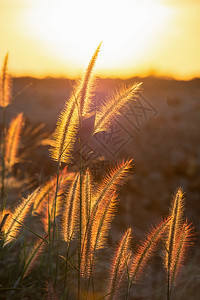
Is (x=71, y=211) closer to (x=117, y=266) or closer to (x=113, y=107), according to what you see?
(x=117, y=266)

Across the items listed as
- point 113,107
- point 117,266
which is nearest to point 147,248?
point 117,266

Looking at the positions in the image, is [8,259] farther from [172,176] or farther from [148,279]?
[172,176]

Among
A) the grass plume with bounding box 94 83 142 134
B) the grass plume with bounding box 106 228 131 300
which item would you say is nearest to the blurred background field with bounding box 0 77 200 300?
the grass plume with bounding box 106 228 131 300

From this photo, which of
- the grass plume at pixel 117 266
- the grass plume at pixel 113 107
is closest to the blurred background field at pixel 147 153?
the grass plume at pixel 117 266

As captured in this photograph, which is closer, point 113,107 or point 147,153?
point 113,107

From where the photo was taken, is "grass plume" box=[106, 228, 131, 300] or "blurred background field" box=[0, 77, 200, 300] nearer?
"grass plume" box=[106, 228, 131, 300]

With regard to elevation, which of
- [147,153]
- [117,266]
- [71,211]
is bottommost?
[117,266]

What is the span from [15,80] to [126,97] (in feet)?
28.1

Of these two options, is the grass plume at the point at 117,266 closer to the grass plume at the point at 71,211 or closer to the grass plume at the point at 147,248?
the grass plume at the point at 147,248

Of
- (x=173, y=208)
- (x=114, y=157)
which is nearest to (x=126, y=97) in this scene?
(x=173, y=208)

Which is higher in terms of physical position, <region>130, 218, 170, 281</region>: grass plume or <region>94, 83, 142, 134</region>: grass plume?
<region>94, 83, 142, 134</region>: grass plume

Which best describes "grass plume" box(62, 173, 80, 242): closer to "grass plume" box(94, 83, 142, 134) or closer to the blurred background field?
"grass plume" box(94, 83, 142, 134)

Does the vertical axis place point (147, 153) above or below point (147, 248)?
above

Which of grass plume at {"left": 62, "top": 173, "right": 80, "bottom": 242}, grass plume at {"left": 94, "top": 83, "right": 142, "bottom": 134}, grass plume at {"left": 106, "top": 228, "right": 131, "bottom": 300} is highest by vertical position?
grass plume at {"left": 94, "top": 83, "right": 142, "bottom": 134}
